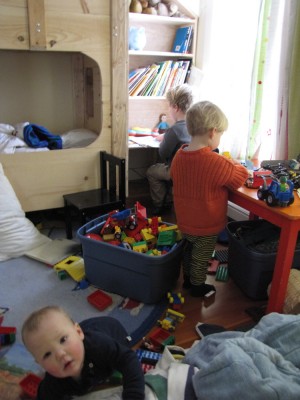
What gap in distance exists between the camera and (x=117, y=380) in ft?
4.02

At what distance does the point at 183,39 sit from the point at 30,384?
2569 millimetres

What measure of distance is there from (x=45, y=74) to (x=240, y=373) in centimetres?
240

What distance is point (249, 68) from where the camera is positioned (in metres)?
2.26

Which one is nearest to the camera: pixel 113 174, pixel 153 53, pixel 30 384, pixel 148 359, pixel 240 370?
pixel 240 370

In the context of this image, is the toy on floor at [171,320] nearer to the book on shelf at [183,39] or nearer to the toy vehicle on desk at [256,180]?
the toy vehicle on desk at [256,180]

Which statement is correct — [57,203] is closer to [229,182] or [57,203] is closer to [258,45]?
[229,182]

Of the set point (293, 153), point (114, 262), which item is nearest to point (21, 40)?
point (114, 262)

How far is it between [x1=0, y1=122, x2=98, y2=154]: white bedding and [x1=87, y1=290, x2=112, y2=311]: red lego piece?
3.24 ft

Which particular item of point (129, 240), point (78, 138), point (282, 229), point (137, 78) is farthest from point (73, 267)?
point (137, 78)

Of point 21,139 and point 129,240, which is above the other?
point 21,139

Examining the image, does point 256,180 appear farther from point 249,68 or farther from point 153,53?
point 153,53

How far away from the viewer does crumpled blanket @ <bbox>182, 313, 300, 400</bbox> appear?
0.87 metres

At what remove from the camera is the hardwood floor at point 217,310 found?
4.94 feet

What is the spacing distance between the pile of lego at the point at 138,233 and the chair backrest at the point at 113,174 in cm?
36
